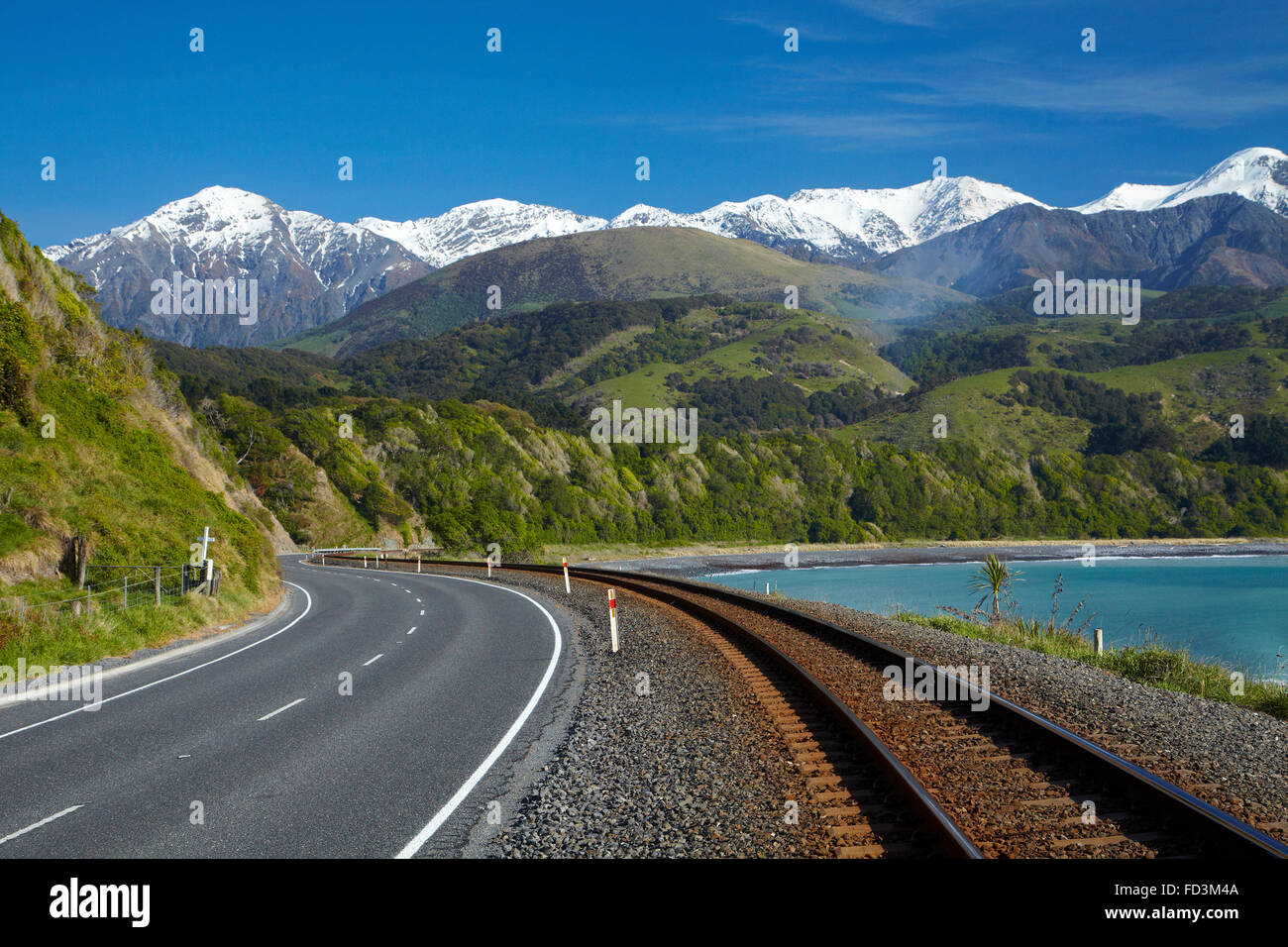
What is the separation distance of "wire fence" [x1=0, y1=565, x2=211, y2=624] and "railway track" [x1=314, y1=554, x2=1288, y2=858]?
1345 centimetres

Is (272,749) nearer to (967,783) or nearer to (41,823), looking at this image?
(41,823)

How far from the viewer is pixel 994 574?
2802 cm

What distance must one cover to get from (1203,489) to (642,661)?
14638 cm

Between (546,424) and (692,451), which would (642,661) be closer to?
Answer: (692,451)

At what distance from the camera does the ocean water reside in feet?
123

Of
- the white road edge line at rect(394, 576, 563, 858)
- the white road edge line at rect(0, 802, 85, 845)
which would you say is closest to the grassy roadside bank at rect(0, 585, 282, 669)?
the white road edge line at rect(394, 576, 563, 858)

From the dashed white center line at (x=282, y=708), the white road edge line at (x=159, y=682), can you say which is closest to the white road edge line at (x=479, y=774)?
the dashed white center line at (x=282, y=708)

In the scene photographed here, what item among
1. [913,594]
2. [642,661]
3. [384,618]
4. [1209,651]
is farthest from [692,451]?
[642,661]

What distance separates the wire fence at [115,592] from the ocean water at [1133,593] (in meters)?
24.1

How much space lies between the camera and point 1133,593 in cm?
6288

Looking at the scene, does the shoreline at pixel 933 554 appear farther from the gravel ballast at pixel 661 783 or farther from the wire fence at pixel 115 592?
the gravel ballast at pixel 661 783

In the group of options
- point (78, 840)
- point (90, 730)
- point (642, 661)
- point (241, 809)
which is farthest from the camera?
point (642, 661)

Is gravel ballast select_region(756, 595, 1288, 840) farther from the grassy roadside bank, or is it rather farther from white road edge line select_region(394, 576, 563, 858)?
the grassy roadside bank

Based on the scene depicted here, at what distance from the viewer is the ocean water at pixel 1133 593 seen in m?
37.6
